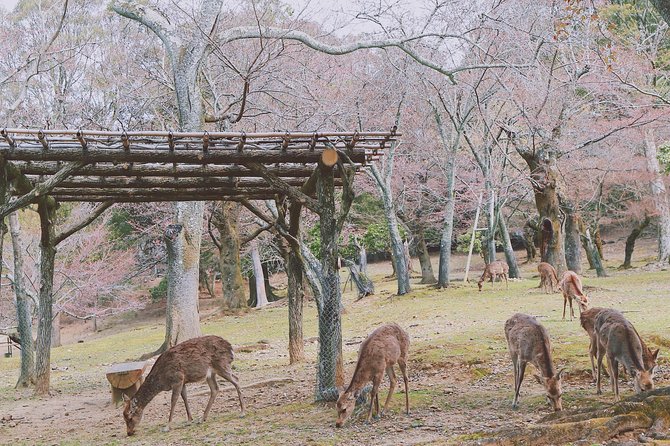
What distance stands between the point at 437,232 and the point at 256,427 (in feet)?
96.1

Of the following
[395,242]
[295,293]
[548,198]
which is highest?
[548,198]

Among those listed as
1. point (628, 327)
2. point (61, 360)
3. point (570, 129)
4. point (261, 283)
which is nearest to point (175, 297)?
point (61, 360)

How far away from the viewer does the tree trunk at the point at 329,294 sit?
879cm

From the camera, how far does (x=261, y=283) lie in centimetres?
2989

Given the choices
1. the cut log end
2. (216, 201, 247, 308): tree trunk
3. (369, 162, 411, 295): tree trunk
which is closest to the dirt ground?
the cut log end

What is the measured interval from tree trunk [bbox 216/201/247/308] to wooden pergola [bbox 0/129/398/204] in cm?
1562

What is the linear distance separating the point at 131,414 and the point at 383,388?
3.46 m

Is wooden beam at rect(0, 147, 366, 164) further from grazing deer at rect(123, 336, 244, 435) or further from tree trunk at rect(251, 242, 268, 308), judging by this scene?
tree trunk at rect(251, 242, 268, 308)

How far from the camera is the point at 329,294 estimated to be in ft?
29.0

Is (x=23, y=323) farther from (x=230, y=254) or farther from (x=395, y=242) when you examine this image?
(x=395, y=242)

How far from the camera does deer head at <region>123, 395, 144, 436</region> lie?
7906 mm

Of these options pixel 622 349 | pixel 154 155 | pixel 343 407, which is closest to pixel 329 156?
pixel 154 155

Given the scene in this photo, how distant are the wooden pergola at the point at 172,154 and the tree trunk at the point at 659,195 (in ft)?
69.4

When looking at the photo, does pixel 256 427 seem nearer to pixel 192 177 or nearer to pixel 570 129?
pixel 192 177
